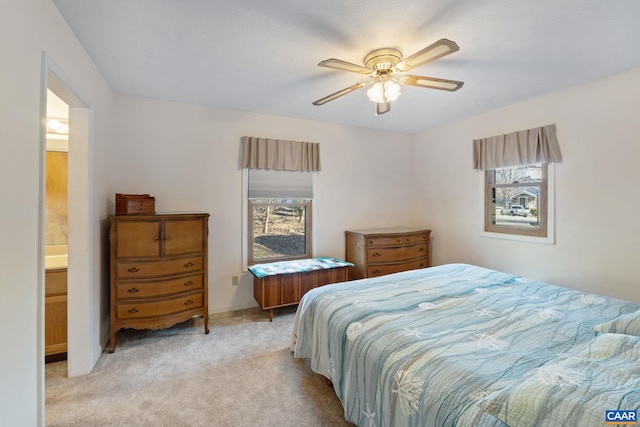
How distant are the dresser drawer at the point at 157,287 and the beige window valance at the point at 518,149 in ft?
12.4

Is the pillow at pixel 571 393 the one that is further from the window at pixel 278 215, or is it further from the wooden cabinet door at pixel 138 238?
the window at pixel 278 215

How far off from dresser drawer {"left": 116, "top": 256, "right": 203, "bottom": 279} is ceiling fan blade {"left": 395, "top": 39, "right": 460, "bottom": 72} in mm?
2592

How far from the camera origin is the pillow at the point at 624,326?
4.50 ft

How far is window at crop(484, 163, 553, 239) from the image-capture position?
10.2 feet

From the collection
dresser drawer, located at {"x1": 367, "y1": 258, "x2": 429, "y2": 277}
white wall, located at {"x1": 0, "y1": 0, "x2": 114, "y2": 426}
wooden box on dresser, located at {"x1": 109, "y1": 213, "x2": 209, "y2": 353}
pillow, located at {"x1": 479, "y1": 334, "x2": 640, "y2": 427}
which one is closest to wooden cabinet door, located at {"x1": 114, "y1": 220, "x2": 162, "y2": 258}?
wooden box on dresser, located at {"x1": 109, "y1": 213, "x2": 209, "y2": 353}

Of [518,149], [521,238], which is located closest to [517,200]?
[521,238]

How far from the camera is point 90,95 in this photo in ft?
7.25

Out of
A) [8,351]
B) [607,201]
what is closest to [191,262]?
[8,351]

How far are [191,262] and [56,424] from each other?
1.41m

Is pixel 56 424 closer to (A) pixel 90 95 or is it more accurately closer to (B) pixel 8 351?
(B) pixel 8 351

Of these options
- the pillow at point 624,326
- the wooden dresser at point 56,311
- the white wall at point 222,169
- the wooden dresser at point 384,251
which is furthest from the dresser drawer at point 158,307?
the pillow at point 624,326

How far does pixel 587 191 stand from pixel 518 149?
79 cm

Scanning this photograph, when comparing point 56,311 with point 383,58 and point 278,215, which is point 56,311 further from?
point 383,58

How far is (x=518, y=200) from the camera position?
3.39m
